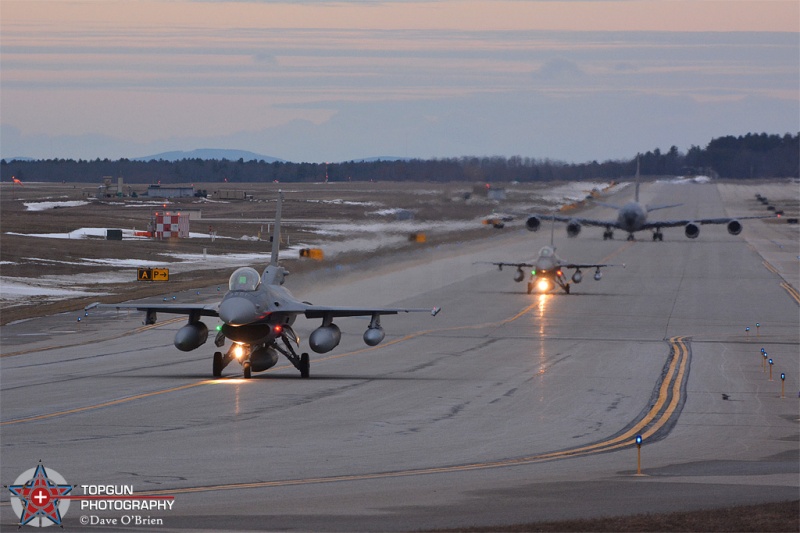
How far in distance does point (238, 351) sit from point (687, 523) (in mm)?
19520

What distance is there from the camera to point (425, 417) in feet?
87.8

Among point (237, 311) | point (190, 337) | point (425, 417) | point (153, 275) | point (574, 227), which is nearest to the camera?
point (425, 417)

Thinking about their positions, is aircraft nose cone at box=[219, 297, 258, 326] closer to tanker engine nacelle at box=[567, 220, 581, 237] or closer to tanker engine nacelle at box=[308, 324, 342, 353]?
tanker engine nacelle at box=[308, 324, 342, 353]

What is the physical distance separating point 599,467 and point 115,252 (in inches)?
2430

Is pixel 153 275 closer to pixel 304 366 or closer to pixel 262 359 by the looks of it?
pixel 262 359

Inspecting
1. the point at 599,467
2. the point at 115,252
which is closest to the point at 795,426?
the point at 599,467

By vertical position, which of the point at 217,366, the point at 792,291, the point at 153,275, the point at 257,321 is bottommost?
the point at 792,291

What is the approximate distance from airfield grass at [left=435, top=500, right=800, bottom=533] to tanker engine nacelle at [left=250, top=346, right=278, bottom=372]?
18.3 metres

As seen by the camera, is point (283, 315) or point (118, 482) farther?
point (283, 315)

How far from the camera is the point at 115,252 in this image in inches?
3088

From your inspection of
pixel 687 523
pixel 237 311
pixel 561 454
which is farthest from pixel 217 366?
pixel 687 523

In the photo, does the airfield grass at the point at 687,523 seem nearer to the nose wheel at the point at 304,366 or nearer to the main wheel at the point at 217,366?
the nose wheel at the point at 304,366

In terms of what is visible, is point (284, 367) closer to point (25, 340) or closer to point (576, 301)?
point (25, 340)

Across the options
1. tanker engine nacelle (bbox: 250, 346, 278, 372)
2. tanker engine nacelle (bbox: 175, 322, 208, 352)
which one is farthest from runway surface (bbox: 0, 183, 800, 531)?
tanker engine nacelle (bbox: 175, 322, 208, 352)
